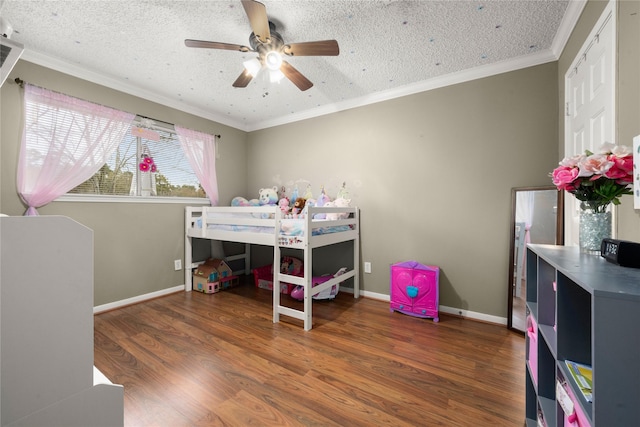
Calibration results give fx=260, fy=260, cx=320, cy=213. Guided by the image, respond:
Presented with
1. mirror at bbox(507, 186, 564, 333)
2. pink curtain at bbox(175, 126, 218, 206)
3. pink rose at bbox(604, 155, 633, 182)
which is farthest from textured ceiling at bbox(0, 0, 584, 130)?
pink rose at bbox(604, 155, 633, 182)

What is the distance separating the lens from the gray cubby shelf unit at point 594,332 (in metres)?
0.50

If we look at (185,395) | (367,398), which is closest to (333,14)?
(367,398)

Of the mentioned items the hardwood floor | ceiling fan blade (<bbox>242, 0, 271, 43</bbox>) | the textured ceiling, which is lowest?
the hardwood floor

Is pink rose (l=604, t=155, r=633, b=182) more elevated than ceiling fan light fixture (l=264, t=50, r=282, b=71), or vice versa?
ceiling fan light fixture (l=264, t=50, r=282, b=71)

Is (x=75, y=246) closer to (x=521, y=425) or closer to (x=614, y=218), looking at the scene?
(x=521, y=425)

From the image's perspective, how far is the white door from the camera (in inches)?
48.6

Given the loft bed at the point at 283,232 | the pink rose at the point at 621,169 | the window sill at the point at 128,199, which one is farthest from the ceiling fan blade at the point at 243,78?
the pink rose at the point at 621,169

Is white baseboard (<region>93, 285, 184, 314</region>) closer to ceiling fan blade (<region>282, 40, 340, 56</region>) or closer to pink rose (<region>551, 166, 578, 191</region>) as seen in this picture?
ceiling fan blade (<region>282, 40, 340, 56</region>)

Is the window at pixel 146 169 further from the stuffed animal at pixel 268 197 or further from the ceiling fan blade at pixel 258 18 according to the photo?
the ceiling fan blade at pixel 258 18

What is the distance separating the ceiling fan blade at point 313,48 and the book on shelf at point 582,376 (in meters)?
1.84

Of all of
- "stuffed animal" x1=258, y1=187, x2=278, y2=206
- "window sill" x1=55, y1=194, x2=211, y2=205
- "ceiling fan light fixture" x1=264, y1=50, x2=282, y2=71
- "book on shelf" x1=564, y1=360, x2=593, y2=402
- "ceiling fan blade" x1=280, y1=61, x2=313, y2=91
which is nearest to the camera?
"book on shelf" x1=564, y1=360, x2=593, y2=402

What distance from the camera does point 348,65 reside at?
228 centimetres

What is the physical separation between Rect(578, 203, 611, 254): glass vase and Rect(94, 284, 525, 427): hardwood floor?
924mm

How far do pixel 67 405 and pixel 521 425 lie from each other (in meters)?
1.75
